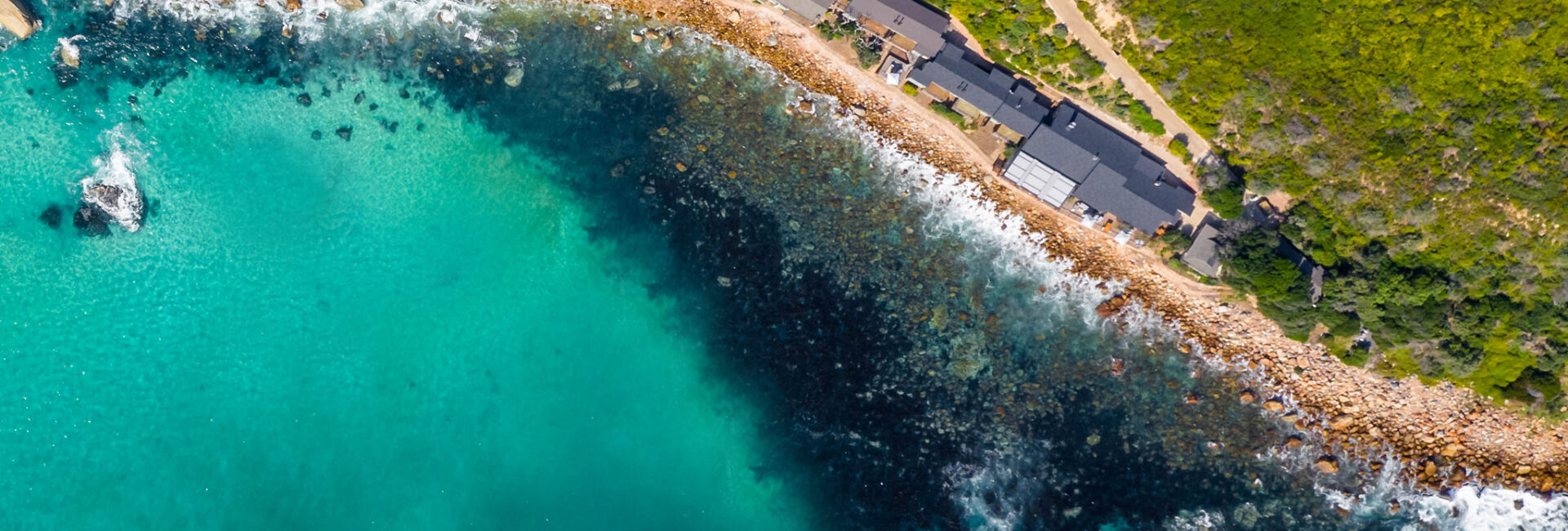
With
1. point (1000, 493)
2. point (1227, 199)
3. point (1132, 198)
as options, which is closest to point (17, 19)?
point (1000, 493)

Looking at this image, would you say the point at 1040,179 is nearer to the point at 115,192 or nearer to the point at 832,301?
the point at 832,301

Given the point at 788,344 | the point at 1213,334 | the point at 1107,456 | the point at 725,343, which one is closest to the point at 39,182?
the point at 725,343

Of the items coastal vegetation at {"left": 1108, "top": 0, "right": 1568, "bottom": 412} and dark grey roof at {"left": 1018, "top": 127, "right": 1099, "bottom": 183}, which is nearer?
coastal vegetation at {"left": 1108, "top": 0, "right": 1568, "bottom": 412}

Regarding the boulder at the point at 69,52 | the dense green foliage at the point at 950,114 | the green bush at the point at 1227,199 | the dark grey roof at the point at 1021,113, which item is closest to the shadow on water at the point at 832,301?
the boulder at the point at 69,52

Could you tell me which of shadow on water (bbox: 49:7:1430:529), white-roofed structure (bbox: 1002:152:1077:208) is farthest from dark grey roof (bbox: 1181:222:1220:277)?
white-roofed structure (bbox: 1002:152:1077:208)

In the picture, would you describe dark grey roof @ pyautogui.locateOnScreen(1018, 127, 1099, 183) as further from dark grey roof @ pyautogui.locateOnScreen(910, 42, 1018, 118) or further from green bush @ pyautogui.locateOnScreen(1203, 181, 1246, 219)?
green bush @ pyautogui.locateOnScreen(1203, 181, 1246, 219)
